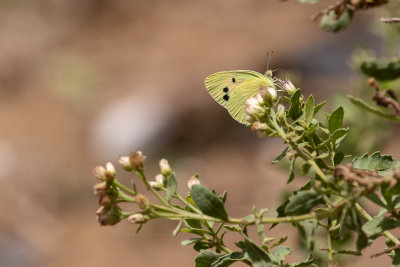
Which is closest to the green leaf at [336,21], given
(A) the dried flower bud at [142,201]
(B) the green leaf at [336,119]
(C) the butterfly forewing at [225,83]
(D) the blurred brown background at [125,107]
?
(B) the green leaf at [336,119]

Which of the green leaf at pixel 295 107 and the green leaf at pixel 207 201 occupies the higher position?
the green leaf at pixel 295 107

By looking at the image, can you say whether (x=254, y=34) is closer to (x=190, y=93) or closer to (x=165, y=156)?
(x=190, y=93)

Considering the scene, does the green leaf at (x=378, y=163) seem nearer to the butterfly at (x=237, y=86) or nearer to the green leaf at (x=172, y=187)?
the green leaf at (x=172, y=187)

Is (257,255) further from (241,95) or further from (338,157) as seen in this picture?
(241,95)

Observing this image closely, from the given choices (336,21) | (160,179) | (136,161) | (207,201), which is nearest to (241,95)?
(336,21)

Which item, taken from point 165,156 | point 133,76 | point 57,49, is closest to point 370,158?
point 165,156

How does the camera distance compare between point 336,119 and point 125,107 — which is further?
point 125,107
